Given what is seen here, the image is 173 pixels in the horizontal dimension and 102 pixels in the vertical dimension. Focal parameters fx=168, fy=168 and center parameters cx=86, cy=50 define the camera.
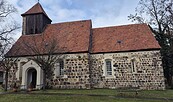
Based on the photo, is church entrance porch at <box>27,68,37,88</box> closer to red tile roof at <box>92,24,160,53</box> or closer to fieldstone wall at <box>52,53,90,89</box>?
fieldstone wall at <box>52,53,90,89</box>

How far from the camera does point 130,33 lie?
21062 mm

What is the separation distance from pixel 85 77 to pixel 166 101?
31.7 feet

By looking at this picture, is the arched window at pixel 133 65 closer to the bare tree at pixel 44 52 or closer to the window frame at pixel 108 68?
the window frame at pixel 108 68

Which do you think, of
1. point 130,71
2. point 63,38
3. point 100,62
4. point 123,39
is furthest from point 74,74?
point 123,39

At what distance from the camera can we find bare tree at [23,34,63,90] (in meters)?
16.9

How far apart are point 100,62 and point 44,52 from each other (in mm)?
6483

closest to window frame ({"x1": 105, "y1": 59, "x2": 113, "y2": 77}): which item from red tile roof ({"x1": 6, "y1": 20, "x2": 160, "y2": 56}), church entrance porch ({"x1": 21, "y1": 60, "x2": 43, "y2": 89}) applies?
red tile roof ({"x1": 6, "y1": 20, "x2": 160, "y2": 56})

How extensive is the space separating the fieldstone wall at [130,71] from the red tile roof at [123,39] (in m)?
0.73

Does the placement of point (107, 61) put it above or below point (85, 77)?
above

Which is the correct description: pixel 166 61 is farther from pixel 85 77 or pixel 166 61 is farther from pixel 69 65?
pixel 69 65

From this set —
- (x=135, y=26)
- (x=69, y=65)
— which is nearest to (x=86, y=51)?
(x=69, y=65)

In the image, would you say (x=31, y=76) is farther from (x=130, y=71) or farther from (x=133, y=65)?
(x=133, y=65)

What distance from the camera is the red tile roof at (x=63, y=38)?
785 inches

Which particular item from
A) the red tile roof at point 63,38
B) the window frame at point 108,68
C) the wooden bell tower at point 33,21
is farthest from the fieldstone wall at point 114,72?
the wooden bell tower at point 33,21
